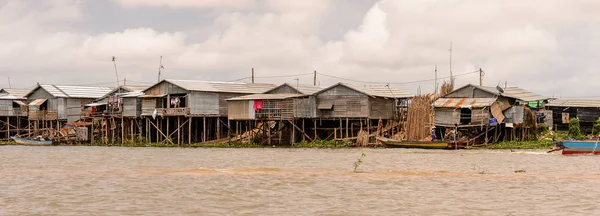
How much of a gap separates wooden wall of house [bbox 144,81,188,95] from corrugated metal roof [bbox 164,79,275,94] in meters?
0.35

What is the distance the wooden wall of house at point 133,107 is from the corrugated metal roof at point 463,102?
68.1ft

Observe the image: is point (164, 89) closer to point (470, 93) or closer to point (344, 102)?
point (344, 102)

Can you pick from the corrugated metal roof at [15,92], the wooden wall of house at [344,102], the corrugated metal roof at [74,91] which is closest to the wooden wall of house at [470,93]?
the wooden wall of house at [344,102]

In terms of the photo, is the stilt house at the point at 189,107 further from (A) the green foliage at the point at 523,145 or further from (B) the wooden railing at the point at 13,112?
(A) the green foliage at the point at 523,145

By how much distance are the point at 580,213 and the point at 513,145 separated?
25789 millimetres

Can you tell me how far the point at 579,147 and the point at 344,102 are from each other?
15.2 metres

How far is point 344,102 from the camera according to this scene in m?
45.7

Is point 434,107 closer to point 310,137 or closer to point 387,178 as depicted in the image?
point 310,137

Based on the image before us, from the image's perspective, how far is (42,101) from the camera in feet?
197

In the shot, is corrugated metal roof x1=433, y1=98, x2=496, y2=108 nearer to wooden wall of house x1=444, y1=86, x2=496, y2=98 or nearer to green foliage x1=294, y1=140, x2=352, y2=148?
wooden wall of house x1=444, y1=86, x2=496, y2=98

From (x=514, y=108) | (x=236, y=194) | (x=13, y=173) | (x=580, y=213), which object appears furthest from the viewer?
(x=514, y=108)

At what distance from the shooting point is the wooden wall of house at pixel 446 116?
43656 millimetres

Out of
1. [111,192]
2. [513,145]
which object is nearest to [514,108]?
[513,145]

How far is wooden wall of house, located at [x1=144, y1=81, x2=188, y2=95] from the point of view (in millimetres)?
49562
